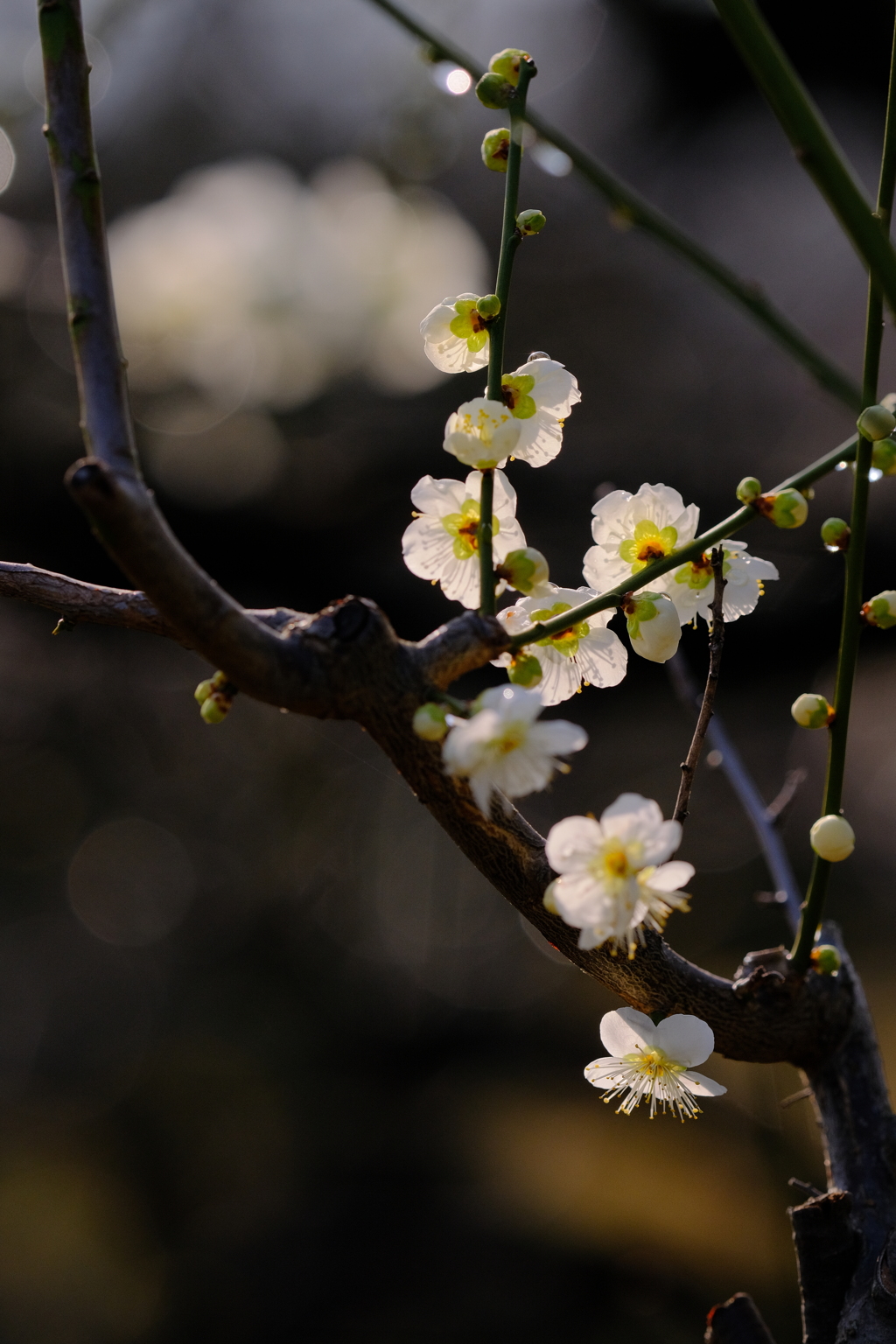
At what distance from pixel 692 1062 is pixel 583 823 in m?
0.11

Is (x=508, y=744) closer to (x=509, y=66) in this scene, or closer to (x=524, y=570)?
(x=524, y=570)

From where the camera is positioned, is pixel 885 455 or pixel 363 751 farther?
pixel 363 751

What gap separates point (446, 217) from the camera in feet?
4.47

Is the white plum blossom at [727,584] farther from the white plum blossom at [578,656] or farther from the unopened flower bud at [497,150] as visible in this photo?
the unopened flower bud at [497,150]

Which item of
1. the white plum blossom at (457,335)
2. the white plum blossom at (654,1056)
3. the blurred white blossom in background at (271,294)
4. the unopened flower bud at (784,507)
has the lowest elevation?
the white plum blossom at (654,1056)

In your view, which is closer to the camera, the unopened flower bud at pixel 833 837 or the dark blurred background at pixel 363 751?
the unopened flower bud at pixel 833 837

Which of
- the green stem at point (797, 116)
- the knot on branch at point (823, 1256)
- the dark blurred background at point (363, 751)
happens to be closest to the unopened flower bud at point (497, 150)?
the green stem at point (797, 116)

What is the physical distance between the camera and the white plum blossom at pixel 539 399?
0.28 metres

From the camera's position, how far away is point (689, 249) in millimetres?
302

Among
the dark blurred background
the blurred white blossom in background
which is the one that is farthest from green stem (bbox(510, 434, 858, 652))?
the blurred white blossom in background

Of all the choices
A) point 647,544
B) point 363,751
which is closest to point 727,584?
point 647,544

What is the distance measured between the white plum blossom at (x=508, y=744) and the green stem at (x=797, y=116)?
0.11 metres

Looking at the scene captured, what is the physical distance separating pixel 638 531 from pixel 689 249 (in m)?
0.09

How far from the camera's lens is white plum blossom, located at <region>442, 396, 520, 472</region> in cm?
24
